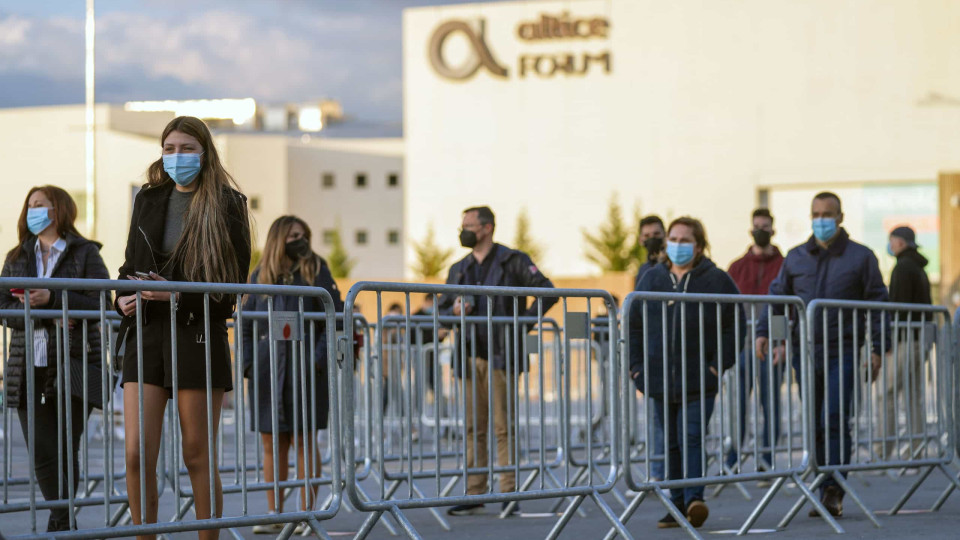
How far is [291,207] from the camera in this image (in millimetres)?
84938

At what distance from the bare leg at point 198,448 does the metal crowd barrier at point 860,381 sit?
145 inches

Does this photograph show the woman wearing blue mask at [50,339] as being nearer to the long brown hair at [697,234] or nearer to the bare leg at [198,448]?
the bare leg at [198,448]

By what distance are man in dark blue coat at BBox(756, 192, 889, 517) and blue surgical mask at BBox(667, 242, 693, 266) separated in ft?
1.92

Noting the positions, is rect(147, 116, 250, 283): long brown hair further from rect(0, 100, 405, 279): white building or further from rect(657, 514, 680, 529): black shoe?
rect(0, 100, 405, 279): white building

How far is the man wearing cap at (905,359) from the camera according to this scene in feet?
32.4

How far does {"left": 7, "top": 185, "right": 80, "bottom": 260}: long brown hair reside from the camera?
8188 millimetres

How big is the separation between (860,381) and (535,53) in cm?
4843

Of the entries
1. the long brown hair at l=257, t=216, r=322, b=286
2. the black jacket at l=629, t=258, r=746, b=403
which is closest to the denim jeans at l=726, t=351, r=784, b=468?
the black jacket at l=629, t=258, r=746, b=403

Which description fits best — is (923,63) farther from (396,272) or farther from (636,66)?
(396,272)

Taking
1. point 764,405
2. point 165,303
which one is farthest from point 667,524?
point 165,303

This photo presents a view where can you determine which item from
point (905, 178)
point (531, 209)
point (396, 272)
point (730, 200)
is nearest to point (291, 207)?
point (396, 272)

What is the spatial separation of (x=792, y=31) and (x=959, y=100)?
19.6 feet

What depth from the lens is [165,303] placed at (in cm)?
602

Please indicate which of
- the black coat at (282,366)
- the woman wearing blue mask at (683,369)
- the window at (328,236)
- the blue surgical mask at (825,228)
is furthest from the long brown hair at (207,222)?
the window at (328,236)
